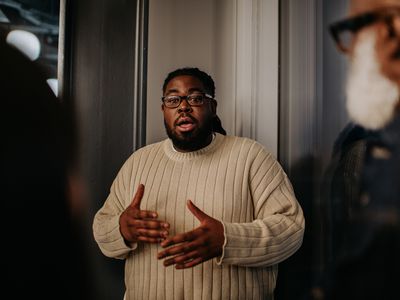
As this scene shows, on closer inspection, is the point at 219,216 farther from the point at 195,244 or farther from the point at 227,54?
the point at 227,54

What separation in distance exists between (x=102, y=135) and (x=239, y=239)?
67cm

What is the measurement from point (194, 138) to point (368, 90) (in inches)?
21.6

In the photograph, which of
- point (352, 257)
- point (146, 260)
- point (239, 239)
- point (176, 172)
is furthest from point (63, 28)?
point (352, 257)

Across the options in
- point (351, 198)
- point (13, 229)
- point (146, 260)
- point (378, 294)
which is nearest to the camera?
point (13, 229)

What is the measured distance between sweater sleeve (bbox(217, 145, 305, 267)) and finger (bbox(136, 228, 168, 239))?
15 cm

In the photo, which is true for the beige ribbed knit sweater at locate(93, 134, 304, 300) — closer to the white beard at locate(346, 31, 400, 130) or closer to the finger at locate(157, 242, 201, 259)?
the finger at locate(157, 242, 201, 259)

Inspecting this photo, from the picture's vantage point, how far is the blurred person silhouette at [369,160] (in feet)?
2.76

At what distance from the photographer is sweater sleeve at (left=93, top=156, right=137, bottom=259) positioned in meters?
1.27

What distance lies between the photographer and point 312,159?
1214 millimetres

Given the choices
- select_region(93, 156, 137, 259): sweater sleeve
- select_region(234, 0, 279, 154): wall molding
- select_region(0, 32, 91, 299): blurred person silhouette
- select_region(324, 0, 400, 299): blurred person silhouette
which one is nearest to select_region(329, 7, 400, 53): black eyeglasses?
select_region(324, 0, 400, 299): blurred person silhouette

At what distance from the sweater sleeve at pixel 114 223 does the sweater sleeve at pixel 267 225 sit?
0.97ft

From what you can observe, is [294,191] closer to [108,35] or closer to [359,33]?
[359,33]

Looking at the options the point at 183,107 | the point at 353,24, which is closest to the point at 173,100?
the point at 183,107

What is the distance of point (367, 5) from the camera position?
2.95 feet
